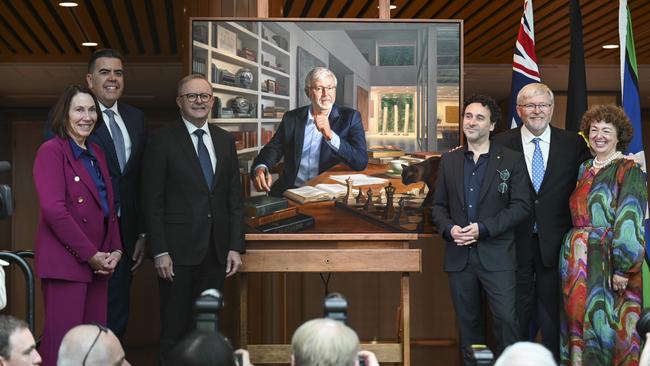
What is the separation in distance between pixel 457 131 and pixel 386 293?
8.90ft

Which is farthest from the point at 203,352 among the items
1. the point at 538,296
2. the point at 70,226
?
the point at 538,296

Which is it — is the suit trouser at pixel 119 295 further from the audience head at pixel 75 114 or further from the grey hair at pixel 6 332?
the grey hair at pixel 6 332

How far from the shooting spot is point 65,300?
185 inches

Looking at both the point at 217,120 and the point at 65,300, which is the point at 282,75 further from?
the point at 65,300

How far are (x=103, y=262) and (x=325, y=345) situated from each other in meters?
2.29

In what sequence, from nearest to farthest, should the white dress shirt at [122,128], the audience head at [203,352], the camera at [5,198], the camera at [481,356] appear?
the audience head at [203,352]
the camera at [481,356]
the camera at [5,198]
the white dress shirt at [122,128]

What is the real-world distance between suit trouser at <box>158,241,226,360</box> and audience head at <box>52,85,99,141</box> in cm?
83

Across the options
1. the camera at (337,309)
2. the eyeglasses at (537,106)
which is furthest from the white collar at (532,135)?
the camera at (337,309)

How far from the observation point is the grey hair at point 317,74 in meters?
5.78

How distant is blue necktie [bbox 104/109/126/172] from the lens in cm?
521

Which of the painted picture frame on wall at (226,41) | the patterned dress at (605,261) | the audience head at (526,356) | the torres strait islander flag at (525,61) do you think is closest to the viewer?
the audience head at (526,356)

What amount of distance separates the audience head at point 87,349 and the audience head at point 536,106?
2.87 metres

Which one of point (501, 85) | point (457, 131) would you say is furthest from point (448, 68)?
point (501, 85)

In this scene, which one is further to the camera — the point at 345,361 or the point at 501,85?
the point at 501,85
